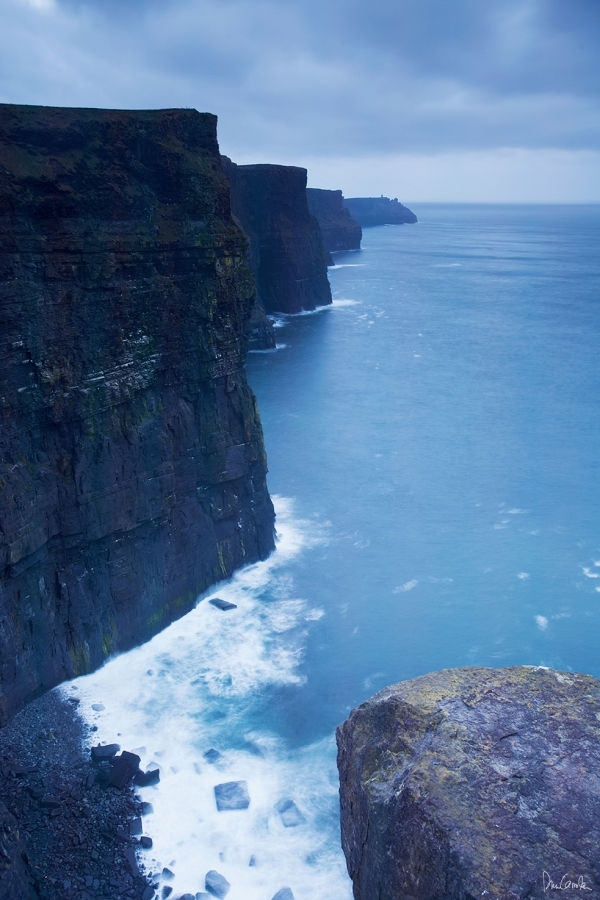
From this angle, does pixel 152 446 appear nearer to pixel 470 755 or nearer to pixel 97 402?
pixel 97 402

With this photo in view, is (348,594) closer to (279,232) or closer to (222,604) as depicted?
(222,604)

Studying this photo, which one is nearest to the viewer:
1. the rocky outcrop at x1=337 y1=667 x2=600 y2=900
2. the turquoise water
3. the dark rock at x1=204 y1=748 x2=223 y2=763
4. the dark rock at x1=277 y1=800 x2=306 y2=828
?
the rocky outcrop at x1=337 y1=667 x2=600 y2=900

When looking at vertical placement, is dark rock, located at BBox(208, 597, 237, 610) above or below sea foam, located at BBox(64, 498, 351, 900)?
above

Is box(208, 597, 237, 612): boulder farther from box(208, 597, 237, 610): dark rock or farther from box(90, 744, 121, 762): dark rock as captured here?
box(90, 744, 121, 762): dark rock

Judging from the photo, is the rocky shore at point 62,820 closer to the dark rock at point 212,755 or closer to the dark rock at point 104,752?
the dark rock at point 104,752

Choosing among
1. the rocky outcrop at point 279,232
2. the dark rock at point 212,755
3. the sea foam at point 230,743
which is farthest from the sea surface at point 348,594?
the rocky outcrop at point 279,232

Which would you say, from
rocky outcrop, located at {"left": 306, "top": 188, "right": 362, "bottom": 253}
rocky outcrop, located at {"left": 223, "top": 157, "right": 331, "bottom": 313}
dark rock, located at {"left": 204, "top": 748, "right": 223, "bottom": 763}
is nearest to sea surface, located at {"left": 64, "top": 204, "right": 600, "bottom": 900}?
dark rock, located at {"left": 204, "top": 748, "right": 223, "bottom": 763}
